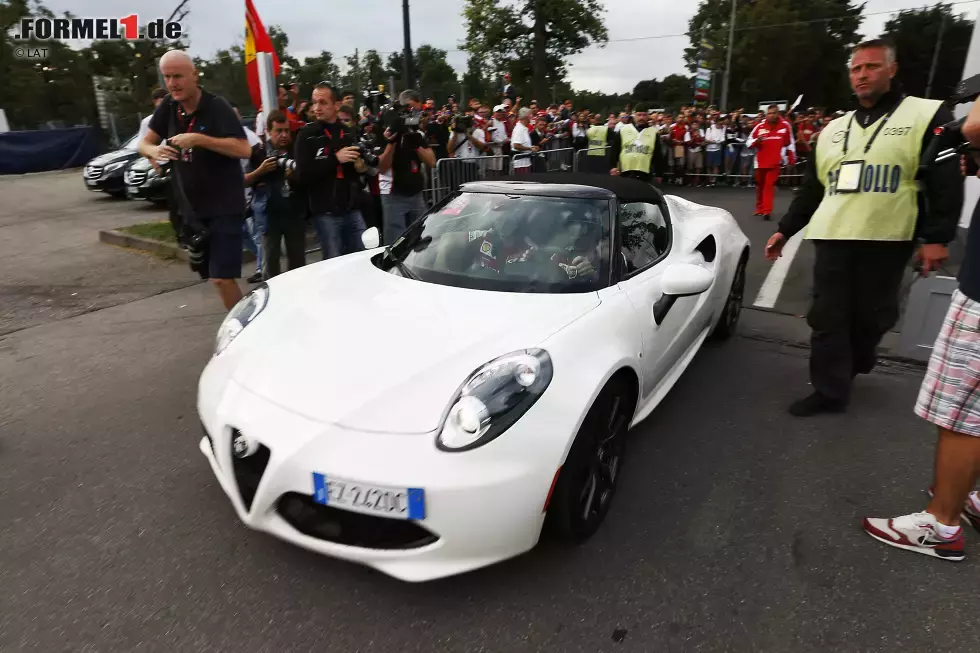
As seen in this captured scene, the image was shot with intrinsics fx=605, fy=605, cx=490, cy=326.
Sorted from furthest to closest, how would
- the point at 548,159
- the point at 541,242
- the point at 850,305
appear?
the point at 548,159 → the point at 850,305 → the point at 541,242

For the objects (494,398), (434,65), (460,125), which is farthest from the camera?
(434,65)

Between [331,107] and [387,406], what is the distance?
3.57 meters

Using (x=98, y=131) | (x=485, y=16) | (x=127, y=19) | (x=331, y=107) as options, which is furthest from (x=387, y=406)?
(x=485, y=16)

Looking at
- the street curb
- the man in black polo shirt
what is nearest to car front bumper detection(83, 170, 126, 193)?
the street curb

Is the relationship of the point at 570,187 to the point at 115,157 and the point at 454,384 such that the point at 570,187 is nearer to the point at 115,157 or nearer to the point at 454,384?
the point at 454,384

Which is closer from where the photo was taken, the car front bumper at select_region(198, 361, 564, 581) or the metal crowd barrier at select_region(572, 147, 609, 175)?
the car front bumper at select_region(198, 361, 564, 581)

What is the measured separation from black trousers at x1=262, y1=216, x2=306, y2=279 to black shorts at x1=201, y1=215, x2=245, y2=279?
4.83 ft

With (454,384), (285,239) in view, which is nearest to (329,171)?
(285,239)

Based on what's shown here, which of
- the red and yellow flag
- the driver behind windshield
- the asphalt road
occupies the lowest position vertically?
the asphalt road

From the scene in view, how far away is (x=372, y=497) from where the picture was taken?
180 centimetres

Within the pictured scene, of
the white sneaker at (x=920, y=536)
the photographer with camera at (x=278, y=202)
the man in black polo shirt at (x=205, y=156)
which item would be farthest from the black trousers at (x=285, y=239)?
the white sneaker at (x=920, y=536)

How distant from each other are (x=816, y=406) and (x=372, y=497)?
8.91 feet

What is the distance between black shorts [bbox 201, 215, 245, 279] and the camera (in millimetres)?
3967

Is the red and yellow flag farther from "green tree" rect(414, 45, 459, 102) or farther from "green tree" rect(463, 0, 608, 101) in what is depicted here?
"green tree" rect(414, 45, 459, 102)
